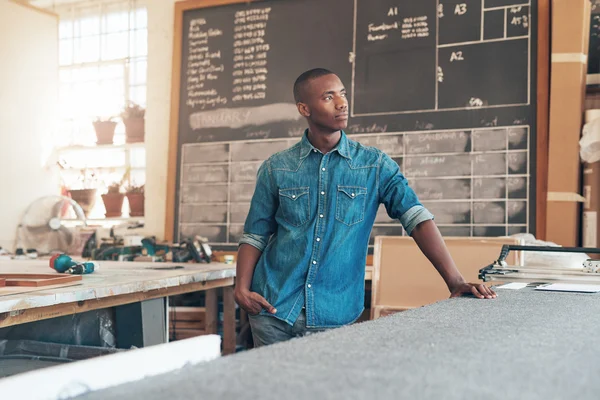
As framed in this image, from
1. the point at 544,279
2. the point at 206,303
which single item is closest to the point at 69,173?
the point at 206,303

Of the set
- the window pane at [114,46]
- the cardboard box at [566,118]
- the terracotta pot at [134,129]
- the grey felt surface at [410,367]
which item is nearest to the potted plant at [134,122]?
the terracotta pot at [134,129]

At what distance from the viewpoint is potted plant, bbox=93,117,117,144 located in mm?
6137

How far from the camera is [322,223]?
2301 millimetres

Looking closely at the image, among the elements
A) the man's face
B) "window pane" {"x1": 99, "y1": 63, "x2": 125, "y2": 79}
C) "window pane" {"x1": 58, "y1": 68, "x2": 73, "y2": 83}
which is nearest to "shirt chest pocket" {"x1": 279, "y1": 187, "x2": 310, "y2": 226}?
the man's face

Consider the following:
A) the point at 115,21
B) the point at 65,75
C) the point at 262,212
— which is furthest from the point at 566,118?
the point at 65,75

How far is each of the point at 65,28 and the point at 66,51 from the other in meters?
0.22

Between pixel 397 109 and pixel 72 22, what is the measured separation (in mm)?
3722

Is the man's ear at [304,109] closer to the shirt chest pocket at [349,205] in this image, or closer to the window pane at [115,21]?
the shirt chest pocket at [349,205]

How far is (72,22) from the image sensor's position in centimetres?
680

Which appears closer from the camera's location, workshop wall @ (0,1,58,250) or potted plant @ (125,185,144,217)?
potted plant @ (125,185,144,217)

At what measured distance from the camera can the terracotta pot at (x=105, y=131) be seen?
614 cm

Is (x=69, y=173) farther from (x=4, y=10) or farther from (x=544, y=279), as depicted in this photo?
(x=544, y=279)

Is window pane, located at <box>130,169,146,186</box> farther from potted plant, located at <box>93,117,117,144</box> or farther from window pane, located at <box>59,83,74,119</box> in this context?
window pane, located at <box>59,83,74,119</box>

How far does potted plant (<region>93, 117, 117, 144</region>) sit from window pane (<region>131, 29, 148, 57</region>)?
69cm
